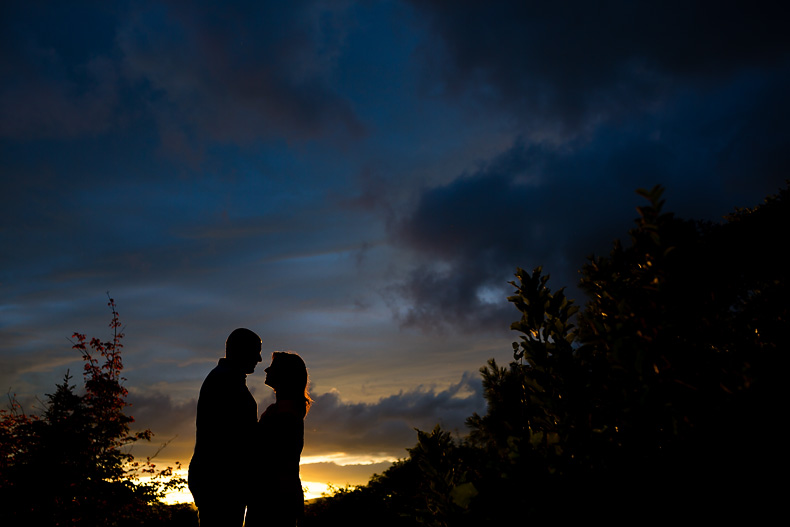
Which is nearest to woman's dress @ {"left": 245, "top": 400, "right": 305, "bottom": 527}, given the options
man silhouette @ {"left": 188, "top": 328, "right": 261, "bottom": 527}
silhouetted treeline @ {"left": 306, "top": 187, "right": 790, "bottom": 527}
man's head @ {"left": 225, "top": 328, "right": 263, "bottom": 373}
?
man silhouette @ {"left": 188, "top": 328, "right": 261, "bottom": 527}

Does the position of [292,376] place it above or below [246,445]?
above

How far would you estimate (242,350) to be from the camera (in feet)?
17.6

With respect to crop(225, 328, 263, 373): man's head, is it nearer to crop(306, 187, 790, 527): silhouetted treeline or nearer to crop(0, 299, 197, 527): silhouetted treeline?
crop(306, 187, 790, 527): silhouetted treeline

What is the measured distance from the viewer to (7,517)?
11750 millimetres

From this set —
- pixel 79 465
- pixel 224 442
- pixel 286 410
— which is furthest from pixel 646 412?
pixel 79 465

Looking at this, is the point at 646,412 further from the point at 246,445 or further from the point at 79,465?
the point at 79,465

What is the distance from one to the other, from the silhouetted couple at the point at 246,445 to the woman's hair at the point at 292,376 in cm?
1

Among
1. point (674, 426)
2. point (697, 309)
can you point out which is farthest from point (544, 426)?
point (697, 309)

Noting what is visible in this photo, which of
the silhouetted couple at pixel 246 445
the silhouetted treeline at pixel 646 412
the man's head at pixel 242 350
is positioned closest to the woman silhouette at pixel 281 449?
the silhouetted couple at pixel 246 445

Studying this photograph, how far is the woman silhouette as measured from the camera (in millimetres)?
5156

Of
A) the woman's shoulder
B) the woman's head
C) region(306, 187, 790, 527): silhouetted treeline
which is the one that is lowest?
region(306, 187, 790, 527): silhouetted treeline

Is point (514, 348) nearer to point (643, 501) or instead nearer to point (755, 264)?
point (643, 501)

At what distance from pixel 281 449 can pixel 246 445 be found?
359 mm

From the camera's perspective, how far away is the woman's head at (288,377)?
5492mm
